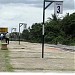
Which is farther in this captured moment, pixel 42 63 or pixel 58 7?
pixel 58 7

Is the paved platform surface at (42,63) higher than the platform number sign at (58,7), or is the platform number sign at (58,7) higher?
the platform number sign at (58,7)

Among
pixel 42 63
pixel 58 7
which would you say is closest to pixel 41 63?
pixel 42 63

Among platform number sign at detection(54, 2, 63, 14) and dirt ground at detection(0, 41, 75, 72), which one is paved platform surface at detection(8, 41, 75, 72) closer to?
dirt ground at detection(0, 41, 75, 72)

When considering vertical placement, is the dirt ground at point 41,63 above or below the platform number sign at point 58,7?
below

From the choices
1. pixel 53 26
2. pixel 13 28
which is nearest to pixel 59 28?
pixel 53 26

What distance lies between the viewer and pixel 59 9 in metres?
21.1

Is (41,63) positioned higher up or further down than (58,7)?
further down

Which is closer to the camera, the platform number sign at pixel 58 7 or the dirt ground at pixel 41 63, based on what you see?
the dirt ground at pixel 41 63

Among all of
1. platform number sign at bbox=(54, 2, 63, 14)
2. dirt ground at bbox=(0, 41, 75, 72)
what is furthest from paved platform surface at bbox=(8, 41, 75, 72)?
platform number sign at bbox=(54, 2, 63, 14)

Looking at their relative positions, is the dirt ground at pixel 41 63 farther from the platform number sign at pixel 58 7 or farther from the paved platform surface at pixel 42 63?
the platform number sign at pixel 58 7

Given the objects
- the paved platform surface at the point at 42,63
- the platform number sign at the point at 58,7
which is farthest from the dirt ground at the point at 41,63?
the platform number sign at the point at 58,7

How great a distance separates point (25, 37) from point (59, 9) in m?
105

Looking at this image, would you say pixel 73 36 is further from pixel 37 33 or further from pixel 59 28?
pixel 37 33

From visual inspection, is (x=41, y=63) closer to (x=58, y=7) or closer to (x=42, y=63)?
(x=42, y=63)
